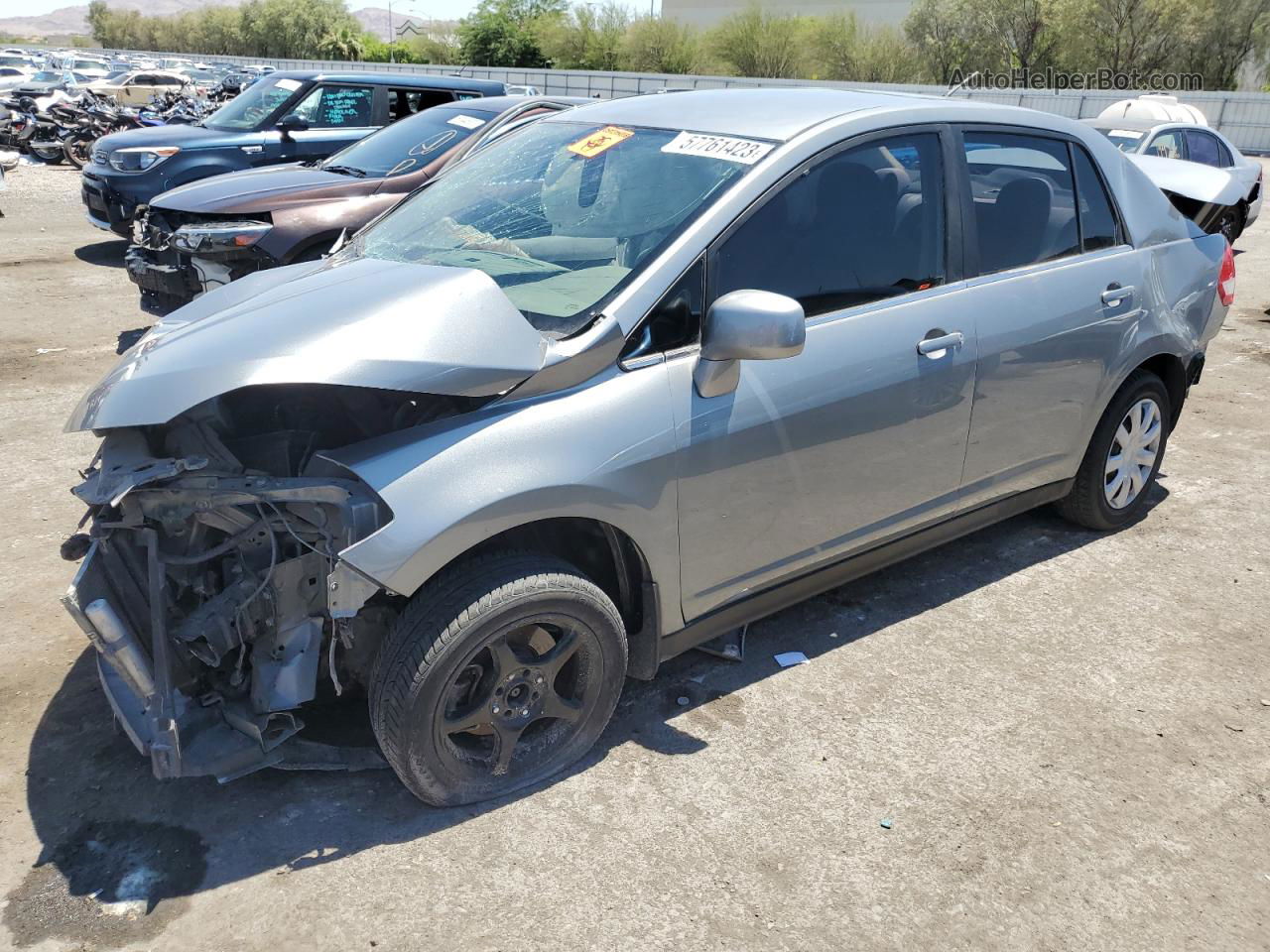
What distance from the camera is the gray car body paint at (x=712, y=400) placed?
2.72 metres

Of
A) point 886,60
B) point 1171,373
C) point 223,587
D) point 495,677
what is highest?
point 886,60

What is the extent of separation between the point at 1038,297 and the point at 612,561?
2.01 m

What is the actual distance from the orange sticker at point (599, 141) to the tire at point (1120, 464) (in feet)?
7.90

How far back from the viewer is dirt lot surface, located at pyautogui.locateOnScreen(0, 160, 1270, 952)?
8.71ft

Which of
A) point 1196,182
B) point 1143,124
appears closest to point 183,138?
point 1196,182

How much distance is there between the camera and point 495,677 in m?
2.93

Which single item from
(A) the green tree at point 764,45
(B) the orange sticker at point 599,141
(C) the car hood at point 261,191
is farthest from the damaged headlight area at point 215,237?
(A) the green tree at point 764,45

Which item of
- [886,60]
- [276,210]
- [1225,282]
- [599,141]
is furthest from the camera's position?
[886,60]

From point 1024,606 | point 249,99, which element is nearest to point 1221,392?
point 1024,606

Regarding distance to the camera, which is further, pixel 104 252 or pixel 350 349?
pixel 104 252

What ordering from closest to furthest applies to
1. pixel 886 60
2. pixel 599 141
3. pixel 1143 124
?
1. pixel 599 141
2. pixel 1143 124
3. pixel 886 60

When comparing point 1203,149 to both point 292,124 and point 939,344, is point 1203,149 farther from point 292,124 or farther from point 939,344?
point 939,344

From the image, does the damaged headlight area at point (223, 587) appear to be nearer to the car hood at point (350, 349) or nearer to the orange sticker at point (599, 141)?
the car hood at point (350, 349)

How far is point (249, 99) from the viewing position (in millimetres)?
11203
